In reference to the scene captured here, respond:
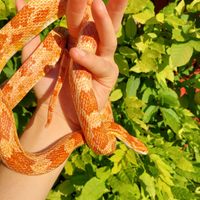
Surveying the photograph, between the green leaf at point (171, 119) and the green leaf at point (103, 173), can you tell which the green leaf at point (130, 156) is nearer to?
the green leaf at point (103, 173)

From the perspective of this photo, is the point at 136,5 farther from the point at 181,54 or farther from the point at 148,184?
the point at 148,184

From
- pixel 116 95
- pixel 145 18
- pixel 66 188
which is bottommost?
pixel 66 188

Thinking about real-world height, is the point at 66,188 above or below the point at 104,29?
below

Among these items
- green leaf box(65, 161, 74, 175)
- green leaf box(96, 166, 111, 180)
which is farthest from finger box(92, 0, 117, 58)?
green leaf box(65, 161, 74, 175)

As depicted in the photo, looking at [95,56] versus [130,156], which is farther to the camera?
[130,156]

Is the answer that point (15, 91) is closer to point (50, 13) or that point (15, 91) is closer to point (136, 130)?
point (50, 13)

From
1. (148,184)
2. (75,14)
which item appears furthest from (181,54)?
(148,184)

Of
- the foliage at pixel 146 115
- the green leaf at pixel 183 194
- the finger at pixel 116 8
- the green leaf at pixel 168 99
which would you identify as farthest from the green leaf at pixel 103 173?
the finger at pixel 116 8
